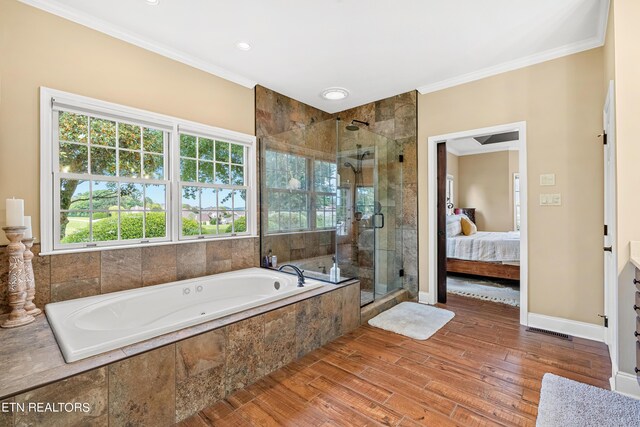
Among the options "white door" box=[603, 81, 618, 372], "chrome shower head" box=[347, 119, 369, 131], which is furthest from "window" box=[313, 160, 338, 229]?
"white door" box=[603, 81, 618, 372]

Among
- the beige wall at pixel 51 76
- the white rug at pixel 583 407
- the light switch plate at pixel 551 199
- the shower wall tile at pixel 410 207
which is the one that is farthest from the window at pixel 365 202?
the white rug at pixel 583 407

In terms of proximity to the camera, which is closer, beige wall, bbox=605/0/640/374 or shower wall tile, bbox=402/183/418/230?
beige wall, bbox=605/0/640/374

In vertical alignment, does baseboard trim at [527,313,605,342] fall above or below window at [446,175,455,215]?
below

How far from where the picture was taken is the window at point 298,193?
3666mm

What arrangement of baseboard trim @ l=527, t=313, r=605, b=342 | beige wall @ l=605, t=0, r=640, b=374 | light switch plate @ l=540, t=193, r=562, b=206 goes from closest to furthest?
1. beige wall @ l=605, t=0, r=640, b=374
2. baseboard trim @ l=527, t=313, r=605, b=342
3. light switch plate @ l=540, t=193, r=562, b=206

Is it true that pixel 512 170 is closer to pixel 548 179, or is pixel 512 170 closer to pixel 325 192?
pixel 548 179

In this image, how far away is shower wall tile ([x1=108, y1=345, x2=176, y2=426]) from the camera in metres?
1.40

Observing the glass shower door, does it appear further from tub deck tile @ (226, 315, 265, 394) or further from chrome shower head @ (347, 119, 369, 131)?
tub deck tile @ (226, 315, 265, 394)

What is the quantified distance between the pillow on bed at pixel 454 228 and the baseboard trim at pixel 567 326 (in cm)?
231

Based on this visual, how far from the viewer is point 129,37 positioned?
2498 mm

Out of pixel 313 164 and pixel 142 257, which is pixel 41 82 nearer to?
pixel 142 257

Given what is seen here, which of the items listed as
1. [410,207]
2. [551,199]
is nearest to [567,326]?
[551,199]

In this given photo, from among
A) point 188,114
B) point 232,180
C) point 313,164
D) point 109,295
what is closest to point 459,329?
point 313,164

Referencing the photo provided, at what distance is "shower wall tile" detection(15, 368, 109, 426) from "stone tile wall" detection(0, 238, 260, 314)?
4.01 ft
